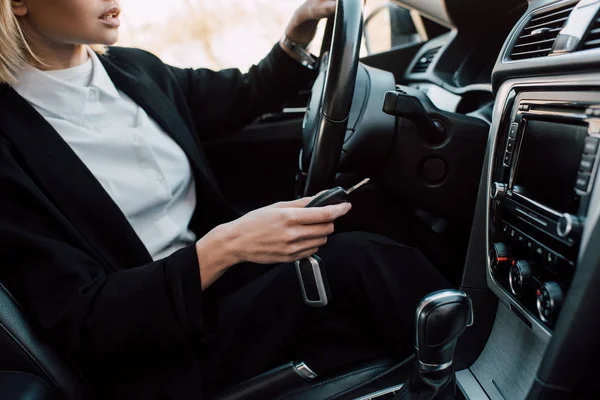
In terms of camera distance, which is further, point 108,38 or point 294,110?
point 294,110

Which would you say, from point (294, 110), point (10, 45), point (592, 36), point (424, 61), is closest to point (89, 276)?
point (10, 45)

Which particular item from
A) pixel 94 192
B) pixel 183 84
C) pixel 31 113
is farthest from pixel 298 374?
pixel 183 84

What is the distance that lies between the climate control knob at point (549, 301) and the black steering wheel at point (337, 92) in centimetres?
33

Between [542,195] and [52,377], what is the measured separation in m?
0.66

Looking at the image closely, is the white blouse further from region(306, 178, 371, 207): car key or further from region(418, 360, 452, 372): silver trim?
region(418, 360, 452, 372): silver trim

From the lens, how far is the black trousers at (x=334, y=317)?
82cm

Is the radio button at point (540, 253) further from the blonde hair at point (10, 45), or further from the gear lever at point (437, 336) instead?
the blonde hair at point (10, 45)

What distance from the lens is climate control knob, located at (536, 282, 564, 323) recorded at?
60cm

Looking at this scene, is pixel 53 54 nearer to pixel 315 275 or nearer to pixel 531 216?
pixel 315 275

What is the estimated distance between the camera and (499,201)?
750 millimetres

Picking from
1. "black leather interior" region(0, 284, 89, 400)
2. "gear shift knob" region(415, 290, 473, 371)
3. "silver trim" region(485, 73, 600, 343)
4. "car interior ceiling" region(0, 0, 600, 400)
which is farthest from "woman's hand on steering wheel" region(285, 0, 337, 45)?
"black leather interior" region(0, 284, 89, 400)

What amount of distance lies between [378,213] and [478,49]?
458 millimetres

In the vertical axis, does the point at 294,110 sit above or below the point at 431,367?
above

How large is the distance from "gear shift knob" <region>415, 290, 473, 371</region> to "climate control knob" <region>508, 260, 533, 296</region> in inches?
3.4
